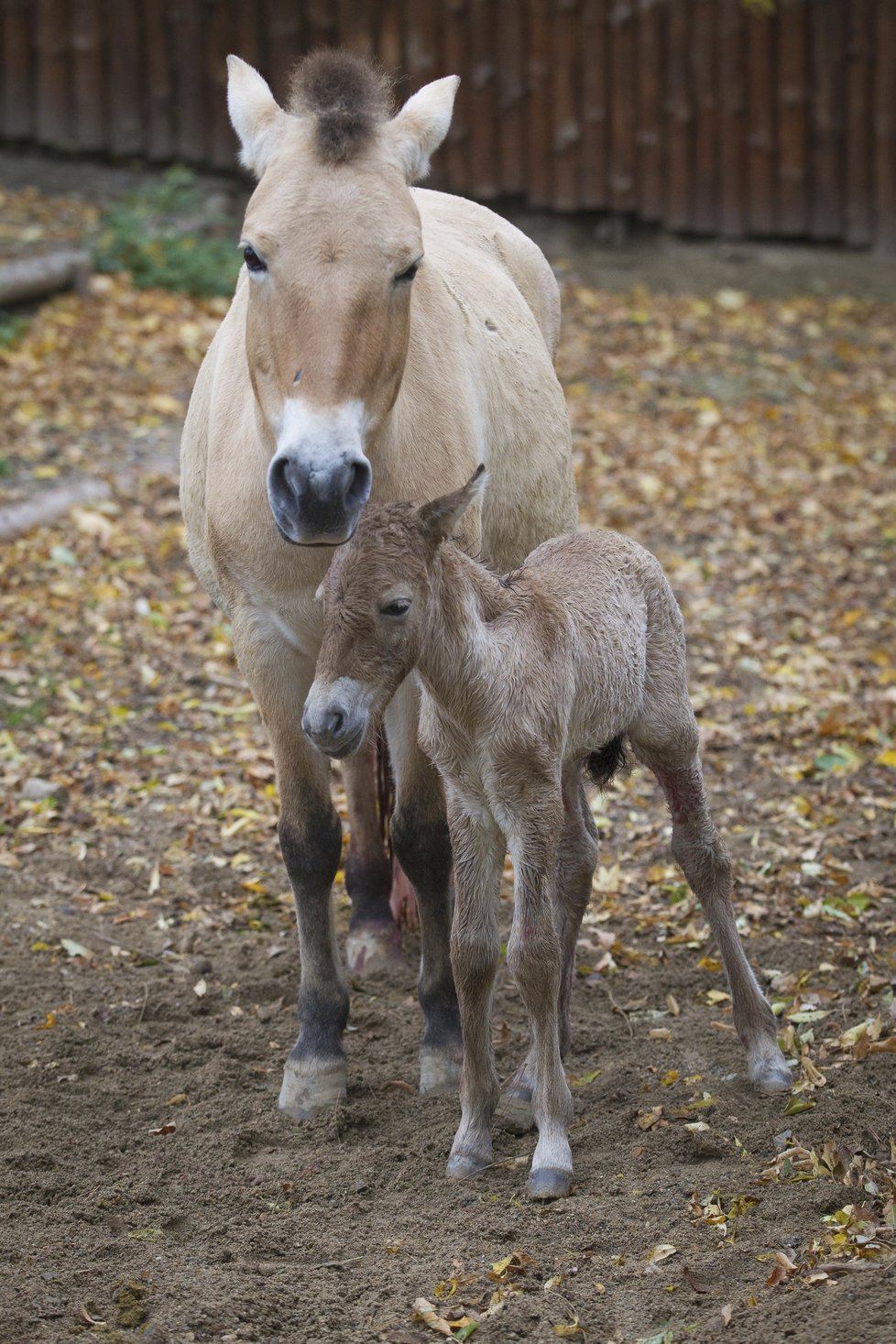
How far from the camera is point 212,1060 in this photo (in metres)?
4.40

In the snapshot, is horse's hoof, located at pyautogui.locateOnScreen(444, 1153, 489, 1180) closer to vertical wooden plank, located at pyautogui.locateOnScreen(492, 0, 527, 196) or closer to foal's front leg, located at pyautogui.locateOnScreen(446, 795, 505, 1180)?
foal's front leg, located at pyautogui.locateOnScreen(446, 795, 505, 1180)

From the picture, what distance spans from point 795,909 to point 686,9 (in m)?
9.95

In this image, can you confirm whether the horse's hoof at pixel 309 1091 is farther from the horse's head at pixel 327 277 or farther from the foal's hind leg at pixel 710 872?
the horse's head at pixel 327 277

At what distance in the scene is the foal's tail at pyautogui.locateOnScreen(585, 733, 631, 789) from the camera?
403cm

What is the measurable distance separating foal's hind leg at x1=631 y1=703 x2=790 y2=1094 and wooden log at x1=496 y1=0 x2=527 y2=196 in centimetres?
1023

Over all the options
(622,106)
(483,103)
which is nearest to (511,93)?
(483,103)

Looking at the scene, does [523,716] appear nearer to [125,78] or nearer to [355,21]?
[355,21]

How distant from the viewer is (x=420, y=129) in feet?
12.9

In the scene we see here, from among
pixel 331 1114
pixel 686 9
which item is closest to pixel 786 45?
pixel 686 9

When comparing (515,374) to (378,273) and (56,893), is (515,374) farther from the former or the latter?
(56,893)

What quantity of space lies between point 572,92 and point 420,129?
9.84m

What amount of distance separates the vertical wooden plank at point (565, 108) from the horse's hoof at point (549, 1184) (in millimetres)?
11119

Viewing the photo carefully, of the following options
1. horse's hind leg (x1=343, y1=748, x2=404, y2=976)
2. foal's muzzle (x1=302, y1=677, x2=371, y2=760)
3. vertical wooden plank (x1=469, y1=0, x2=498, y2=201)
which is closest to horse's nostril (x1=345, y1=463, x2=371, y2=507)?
foal's muzzle (x1=302, y1=677, x2=371, y2=760)

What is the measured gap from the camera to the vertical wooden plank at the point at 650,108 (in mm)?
12820
